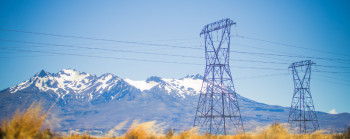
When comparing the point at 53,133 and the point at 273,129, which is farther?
the point at 273,129

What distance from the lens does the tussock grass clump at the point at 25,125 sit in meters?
6.28

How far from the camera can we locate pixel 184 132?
38.7ft

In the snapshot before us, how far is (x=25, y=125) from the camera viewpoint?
6.65 meters

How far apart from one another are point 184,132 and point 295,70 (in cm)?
4890

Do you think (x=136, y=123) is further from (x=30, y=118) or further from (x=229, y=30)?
(x=229, y=30)

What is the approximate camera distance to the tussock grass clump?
20.6 feet

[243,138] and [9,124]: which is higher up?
[9,124]

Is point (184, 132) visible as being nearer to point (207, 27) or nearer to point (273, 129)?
point (273, 129)

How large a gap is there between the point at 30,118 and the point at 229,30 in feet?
101

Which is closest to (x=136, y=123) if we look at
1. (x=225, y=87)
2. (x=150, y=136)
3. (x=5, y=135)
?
(x=150, y=136)

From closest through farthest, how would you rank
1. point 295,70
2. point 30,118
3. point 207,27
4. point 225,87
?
point 30,118 < point 225,87 < point 207,27 < point 295,70

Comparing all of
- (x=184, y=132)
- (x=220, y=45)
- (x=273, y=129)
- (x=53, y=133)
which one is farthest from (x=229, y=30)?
(x=53, y=133)

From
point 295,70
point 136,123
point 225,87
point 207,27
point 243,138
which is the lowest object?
point 243,138

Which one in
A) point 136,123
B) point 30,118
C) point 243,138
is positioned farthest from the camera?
point 243,138
